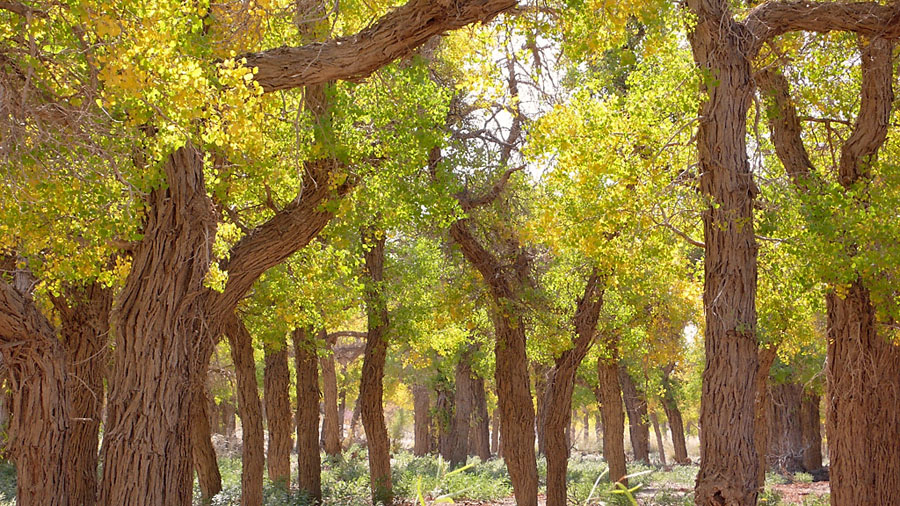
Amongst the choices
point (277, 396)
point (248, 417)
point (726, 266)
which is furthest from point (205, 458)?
point (726, 266)

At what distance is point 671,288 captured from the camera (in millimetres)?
19062

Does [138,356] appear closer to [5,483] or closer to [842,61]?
[842,61]

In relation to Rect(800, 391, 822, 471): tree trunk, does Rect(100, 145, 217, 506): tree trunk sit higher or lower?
higher

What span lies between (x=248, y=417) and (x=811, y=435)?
990 inches

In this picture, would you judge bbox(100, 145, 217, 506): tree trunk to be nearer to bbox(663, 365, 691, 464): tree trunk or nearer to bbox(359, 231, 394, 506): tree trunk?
bbox(359, 231, 394, 506): tree trunk

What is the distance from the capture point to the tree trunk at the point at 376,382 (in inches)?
675

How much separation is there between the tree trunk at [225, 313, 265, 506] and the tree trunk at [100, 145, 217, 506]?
8.36 metres

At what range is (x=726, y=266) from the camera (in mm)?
8922

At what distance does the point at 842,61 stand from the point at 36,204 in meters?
9.84

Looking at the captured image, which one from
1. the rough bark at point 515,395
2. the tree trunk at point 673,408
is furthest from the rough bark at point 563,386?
the tree trunk at point 673,408

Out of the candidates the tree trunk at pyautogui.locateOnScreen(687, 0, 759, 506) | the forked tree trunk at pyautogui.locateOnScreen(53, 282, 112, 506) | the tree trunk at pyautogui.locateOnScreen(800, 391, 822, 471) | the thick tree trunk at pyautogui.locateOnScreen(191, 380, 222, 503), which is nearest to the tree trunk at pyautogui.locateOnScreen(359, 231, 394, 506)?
the thick tree trunk at pyautogui.locateOnScreen(191, 380, 222, 503)

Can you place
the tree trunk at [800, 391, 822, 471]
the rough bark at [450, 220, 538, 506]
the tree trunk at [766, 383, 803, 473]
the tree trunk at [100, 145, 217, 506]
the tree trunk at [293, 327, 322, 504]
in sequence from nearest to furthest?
the tree trunk at [100, 145, 217, 506] → the rough bark at [450, 220, 538, 506] → the tree trunk at [293, 327, 322, 504] → the tree trunk at [766, 383, 803, 473] → the tree trunk at [800, 391, 822, 471]

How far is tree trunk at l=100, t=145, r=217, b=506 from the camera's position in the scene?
7383mm

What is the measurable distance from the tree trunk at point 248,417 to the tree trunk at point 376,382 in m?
2.23
